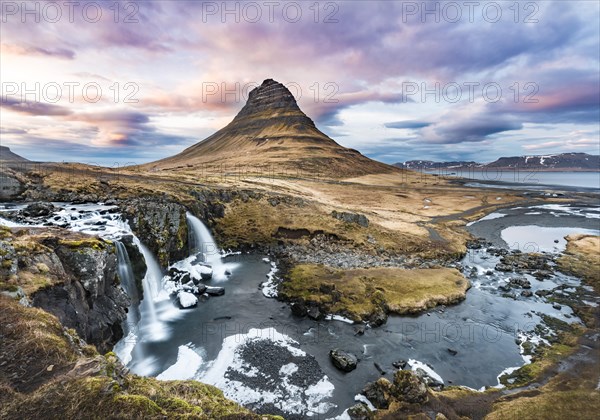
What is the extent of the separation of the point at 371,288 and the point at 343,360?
42.9 ft

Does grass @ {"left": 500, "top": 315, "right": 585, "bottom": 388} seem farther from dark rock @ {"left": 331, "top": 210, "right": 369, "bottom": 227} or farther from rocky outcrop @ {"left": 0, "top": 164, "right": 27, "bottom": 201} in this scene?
rocky outcrop @ {"left": 0, "top": 164, "right": 27, "bottom": 201}

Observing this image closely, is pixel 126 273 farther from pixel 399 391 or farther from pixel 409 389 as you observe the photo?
pixel 409 389

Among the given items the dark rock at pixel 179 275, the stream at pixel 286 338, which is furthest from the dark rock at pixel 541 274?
the dark rock at pixel 179 275

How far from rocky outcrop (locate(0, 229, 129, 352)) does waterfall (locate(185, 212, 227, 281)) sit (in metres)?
18.2

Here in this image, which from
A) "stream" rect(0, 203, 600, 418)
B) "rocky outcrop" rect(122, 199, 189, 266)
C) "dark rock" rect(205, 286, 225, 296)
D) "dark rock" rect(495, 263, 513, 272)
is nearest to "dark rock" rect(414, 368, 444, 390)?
"stream" rect(0, 203, 600, 418)

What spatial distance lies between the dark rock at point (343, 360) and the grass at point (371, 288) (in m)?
6.28

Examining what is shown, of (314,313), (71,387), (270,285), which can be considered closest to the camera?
(71,387)

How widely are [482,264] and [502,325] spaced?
21.2 metres

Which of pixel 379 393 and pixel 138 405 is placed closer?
pixel 138 405

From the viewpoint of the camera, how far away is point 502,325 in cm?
3077

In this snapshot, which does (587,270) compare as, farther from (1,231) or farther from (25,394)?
(1,231)

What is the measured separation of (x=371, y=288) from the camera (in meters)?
34.8

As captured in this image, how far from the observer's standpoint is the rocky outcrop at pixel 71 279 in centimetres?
1744

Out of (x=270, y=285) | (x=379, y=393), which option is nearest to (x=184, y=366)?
(x=379, y=393)
